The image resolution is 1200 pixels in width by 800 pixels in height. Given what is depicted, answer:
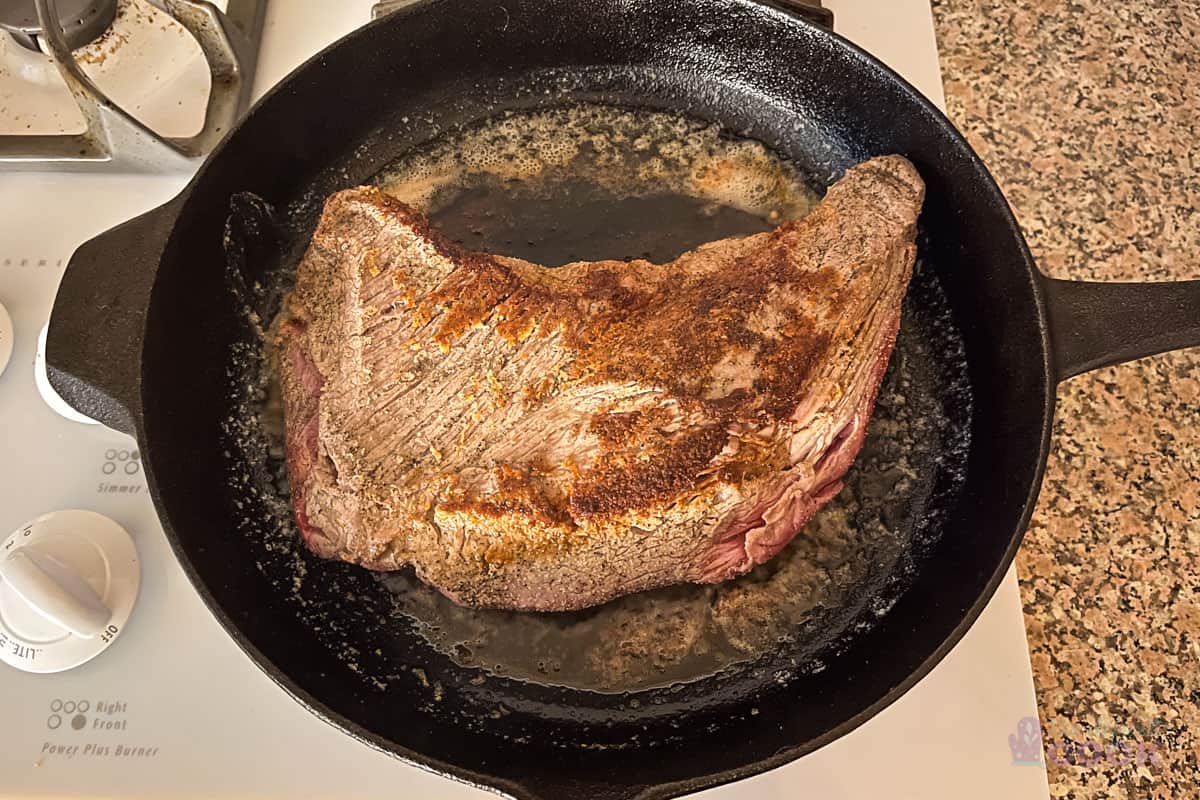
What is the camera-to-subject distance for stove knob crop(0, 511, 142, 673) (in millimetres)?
1048

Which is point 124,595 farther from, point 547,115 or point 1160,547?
point 1160,547

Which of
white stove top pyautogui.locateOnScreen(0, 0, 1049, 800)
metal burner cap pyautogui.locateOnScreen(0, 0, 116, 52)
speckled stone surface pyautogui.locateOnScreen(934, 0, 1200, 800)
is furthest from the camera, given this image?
metal burner cap pyautogui.locateOnScreen(0, 0, 116, 52)

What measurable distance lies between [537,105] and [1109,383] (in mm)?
1107

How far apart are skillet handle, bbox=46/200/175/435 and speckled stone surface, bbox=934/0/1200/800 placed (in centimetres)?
134

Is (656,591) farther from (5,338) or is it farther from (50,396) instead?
(5,338)

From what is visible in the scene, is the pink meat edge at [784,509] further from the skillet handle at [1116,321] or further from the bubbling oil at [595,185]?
the bubbling oil at [595,185]

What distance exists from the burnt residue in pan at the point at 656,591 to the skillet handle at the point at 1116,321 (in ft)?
0.68

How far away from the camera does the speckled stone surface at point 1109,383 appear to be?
1.24 meters

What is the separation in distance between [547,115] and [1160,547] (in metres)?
1.25

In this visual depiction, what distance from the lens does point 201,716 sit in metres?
1.17

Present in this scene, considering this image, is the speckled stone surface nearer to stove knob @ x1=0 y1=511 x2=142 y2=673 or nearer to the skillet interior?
the skillet interior

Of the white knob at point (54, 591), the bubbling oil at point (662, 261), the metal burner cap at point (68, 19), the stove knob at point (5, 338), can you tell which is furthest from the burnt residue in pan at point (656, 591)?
the metal burner cap at point (68, 19)

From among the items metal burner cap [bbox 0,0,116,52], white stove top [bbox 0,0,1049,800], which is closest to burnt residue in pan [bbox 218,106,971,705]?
white stove top [bbox 0,0,1049,800]

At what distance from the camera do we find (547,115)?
153cm
